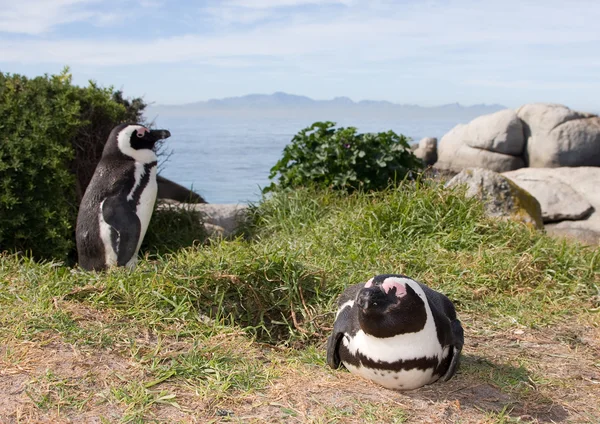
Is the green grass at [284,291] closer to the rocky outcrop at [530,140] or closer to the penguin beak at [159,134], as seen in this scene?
the penguin beak at [159,134]

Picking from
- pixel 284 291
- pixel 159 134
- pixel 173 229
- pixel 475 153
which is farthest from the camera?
pixel 475 153

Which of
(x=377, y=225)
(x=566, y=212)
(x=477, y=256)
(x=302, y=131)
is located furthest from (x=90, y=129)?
(x=566, y=212)

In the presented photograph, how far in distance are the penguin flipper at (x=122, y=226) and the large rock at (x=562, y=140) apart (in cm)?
971

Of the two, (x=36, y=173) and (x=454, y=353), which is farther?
(x=36, y=173)

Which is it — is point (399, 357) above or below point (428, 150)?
below

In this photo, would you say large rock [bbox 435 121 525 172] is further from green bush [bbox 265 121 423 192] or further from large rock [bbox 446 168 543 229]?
large rock [bbox 446 168 543 229]

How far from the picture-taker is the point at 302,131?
7496 mm

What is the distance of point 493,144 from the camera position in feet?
41.9

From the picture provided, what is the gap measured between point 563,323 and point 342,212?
89.5 inches

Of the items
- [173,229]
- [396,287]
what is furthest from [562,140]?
[396,287]

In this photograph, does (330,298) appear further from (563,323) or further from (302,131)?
(302,131)

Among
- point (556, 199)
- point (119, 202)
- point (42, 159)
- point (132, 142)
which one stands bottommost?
point (556, 199)

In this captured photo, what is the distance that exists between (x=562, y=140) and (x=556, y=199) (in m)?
3.78

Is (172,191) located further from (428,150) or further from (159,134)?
(428,150)
